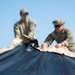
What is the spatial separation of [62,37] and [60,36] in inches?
2.2

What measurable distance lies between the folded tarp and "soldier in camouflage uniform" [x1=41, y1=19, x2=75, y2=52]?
118 cm

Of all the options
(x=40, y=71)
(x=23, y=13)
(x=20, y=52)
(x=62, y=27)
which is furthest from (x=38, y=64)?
(x=23, y=13)

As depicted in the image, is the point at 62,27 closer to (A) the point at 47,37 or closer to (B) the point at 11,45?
(A) the point at 47,37

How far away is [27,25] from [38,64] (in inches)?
118

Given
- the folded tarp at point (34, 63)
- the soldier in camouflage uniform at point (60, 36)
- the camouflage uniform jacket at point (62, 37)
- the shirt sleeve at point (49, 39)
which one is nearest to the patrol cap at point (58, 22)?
the soldier in camouflage uniform at point (60, 36)

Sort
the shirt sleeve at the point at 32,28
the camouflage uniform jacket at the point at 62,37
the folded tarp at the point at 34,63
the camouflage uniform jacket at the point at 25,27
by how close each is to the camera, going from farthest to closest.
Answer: the camouflage uniform jacket at the point at 25,27, the shirt sleeve at the point at 32,28, the camouflage uniform jacket at the point at 62,37, the folded tarp at the point at 34,63

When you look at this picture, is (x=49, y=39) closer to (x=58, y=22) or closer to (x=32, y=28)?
(x=58, y=22)

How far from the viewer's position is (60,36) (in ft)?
21.2

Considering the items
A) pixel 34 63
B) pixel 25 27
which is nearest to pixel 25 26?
pixel 25 27

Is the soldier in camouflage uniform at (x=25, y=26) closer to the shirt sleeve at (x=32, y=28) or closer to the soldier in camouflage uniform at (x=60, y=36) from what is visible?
the shirt sleeve at (x=32, y=28)

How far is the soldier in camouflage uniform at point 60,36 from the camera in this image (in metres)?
6.06

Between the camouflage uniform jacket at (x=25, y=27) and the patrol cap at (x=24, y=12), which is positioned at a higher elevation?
the patrol cap at (x=24, y=12)

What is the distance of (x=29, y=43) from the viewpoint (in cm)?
548

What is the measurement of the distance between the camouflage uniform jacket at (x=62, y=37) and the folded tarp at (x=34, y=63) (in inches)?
53.6
